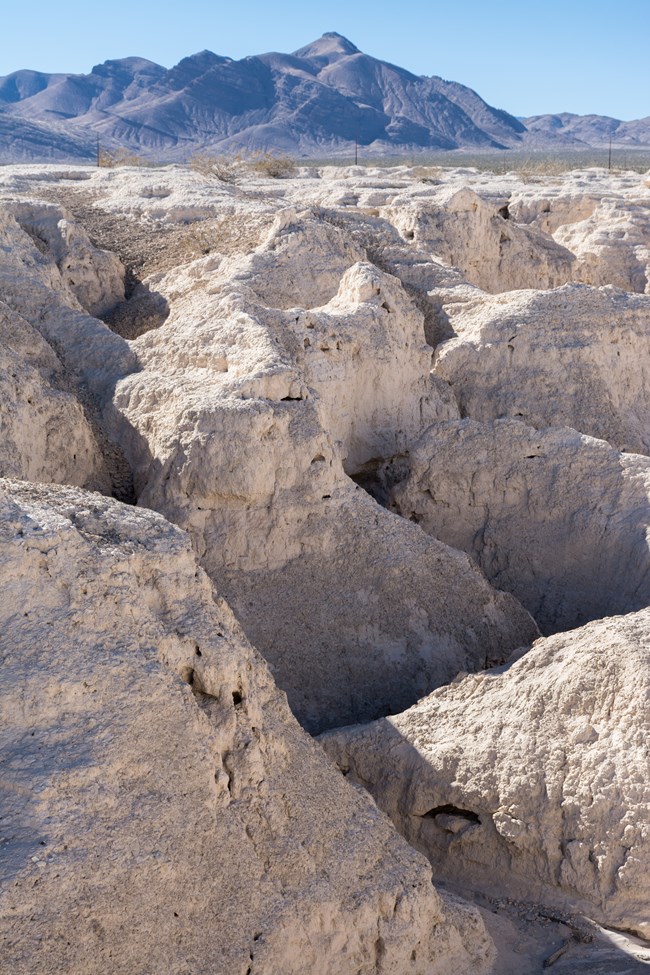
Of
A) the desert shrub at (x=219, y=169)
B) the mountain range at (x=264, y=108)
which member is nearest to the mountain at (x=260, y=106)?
the mountain range at (x=264, y=108)

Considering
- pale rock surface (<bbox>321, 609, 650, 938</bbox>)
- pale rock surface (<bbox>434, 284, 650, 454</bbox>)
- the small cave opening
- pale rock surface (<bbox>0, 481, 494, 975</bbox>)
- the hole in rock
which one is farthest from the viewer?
pale rock surface (<bbox>434, 284, 650, 454</bbox>)

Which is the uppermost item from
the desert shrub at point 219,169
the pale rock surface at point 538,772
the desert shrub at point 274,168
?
the desert shrub at point 219,169

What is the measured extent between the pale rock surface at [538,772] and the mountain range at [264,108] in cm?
6917

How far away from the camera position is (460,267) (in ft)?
49.3

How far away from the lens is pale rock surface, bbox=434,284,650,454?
11373mm

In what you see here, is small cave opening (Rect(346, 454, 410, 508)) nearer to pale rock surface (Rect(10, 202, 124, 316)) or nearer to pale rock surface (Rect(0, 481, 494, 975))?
pale rock surface (Rect(10, 202, 124, 316))

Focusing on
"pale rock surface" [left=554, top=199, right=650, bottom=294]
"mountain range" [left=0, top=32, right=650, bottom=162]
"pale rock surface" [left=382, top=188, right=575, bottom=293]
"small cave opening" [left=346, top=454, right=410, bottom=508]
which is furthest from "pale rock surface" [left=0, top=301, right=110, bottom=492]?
"mountain range" [left=0, top=32, right=650, bottom=162]

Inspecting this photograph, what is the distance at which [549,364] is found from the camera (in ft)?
37.8

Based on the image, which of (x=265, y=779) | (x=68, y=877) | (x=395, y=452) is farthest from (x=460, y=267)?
(x=68, y=877)

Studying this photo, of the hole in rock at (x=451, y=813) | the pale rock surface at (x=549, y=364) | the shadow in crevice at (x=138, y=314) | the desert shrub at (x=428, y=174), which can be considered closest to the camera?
the hole in rock at (x=451, y=813)

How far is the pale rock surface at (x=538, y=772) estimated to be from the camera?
5.77 metres

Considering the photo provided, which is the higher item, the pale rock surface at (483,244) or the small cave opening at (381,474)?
the pale rock surface at (483,244)

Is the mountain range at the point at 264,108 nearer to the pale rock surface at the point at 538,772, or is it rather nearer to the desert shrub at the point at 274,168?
the desert shrub at the point at 274,168

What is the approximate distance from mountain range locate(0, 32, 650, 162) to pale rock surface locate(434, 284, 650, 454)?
63.8m
